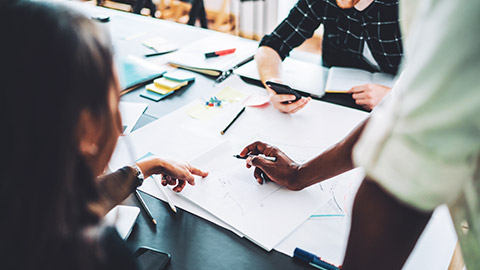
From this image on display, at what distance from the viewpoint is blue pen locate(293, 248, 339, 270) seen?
0.63 metres

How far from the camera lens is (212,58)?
145 centimetres

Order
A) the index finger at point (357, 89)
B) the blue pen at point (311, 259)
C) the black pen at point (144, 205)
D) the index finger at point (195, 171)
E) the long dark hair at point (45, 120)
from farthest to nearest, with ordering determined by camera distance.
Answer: the index finger at point (357, 89), the index finger at point (195, 171), the black pen at point (144, 205), the blue pen at point (311, 259), the long dark hair at point (45, 120)

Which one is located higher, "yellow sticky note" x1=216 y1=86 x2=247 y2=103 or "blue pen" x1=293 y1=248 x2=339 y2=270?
"yellow sticky note" x1=216 y1=86 x2=247 y2=103

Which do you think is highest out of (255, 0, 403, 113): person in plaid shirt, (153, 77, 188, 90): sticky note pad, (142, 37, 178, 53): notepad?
(255, 0, 403, 113): person in plaid shirt

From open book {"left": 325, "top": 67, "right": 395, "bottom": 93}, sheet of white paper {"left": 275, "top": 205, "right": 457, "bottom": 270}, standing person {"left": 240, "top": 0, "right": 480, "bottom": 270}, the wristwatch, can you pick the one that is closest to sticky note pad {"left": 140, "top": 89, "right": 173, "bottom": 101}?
the wristwatch

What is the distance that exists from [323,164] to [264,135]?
266 millimetres

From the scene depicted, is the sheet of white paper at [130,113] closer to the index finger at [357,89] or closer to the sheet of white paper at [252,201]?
the sheet of white paper at [252,201]

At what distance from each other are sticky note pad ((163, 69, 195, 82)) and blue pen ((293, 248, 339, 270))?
2.62 ft

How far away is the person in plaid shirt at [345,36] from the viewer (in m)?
1.32

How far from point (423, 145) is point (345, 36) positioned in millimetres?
1215

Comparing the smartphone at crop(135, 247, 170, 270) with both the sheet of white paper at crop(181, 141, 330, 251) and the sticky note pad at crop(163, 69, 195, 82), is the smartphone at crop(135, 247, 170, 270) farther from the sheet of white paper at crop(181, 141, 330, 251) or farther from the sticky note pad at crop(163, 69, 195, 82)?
the sticky note pad at crop(163, 69, 195, 82)

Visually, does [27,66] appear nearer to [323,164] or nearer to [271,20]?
[323,164]

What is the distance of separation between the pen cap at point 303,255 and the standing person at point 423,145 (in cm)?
19

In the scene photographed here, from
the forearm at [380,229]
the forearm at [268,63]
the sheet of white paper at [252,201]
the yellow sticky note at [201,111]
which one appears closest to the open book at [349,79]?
the forearm at [268,63]
